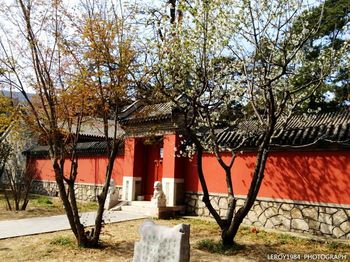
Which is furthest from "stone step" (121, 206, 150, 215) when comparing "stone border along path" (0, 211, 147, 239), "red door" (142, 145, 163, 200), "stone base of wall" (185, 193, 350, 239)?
"stone base of wall" (185, 193, 350, 239)

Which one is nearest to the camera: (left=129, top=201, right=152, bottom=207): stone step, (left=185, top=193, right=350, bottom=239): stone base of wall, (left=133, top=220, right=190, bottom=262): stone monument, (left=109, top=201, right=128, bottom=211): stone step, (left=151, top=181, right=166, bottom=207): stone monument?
(left=133, top=220, right=190, bottom=262): stone monument

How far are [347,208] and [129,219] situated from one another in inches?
243

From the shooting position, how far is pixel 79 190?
16422 mm

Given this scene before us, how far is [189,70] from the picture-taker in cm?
824

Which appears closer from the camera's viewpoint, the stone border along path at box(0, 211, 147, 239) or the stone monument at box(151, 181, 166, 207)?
the stone border along path at box(0, 211, 147, 239)

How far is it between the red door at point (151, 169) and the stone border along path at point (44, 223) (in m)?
1.93

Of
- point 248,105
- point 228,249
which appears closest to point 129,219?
Answer: point 228,249

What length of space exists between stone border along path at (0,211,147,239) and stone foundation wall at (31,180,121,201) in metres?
2.95

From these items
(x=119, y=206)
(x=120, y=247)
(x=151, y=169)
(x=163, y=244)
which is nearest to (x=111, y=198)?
(x=119, y=206)

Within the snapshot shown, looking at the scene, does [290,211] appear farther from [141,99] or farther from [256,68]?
[141,99]

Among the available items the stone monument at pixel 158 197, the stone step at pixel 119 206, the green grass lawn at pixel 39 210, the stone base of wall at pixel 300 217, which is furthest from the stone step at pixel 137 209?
the stone base of wall at pixel 300 217

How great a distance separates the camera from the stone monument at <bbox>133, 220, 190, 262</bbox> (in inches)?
175

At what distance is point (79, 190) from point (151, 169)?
175 inches

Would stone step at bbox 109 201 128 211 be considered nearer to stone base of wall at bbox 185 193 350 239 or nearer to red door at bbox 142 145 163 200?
red door at bbox 142 145 163 200
